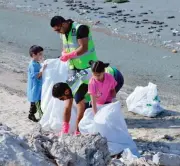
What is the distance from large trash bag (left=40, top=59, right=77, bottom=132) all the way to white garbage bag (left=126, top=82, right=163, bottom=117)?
5.15ft

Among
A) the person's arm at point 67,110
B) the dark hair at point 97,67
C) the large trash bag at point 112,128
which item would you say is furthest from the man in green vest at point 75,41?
the large trash bag at point 112,128

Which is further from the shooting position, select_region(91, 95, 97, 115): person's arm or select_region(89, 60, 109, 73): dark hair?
select_region(91, 95, 97, 115): person's arm

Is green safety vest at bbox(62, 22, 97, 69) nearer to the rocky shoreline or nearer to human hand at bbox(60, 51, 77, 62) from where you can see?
human hand at bbox(60, 51, 77, 62)

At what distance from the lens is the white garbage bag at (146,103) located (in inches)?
376

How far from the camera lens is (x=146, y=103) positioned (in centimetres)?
961

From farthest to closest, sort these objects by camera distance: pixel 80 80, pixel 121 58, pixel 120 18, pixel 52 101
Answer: pixel 120 18
pixel 121 58
pixel 52 101
pixel 80 80

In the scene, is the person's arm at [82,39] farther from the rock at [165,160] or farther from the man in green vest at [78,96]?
the rock at [165,160]

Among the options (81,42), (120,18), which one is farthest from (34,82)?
(120,18)

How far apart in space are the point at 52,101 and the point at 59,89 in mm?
966

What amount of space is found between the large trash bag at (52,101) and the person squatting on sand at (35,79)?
15 cm

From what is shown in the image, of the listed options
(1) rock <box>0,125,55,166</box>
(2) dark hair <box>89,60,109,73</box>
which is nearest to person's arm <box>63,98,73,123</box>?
(2) dark hair <box>89,60,109,73</box>

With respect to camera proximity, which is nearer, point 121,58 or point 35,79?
point 35,79

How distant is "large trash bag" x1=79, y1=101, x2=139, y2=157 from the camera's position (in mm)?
7629

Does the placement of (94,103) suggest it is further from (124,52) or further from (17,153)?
(124,52)
